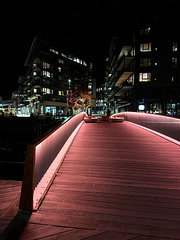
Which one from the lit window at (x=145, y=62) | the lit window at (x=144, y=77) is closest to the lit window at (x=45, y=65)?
the lit window at (x=145, y=62)

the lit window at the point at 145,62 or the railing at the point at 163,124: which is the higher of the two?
the lit window at the point at 145,62

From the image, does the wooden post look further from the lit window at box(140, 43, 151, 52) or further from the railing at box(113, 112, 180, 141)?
the lit window at box(140, 43, 151, 52)

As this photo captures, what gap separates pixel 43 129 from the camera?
2922 cm

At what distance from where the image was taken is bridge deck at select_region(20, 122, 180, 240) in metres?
2.44

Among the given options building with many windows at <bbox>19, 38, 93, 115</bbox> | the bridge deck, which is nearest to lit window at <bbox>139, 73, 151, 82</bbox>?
building with many windows at <bbox>19, 38, 93, 115</bbox>

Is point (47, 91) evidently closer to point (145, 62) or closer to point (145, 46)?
point (145, 62)

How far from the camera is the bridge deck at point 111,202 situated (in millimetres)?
2439

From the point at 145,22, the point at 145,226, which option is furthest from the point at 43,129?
the point at 145,22

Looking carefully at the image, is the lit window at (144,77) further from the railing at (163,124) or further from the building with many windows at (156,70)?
the railing at (163,124)

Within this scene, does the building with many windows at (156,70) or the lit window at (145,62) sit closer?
the building with many windows at (156,70)

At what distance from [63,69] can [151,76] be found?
39.3 m

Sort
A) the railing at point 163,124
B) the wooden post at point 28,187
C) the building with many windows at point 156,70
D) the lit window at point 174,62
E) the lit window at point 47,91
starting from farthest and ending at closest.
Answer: the lit window at point 47,91 < the lit window at point 174,62 < the building with many windows at point 156,70 < the railing at point 163,124 < the wooden post at point 28,187

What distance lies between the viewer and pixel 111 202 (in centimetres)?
312

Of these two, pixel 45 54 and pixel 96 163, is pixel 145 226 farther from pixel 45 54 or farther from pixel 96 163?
pixel 45 54
